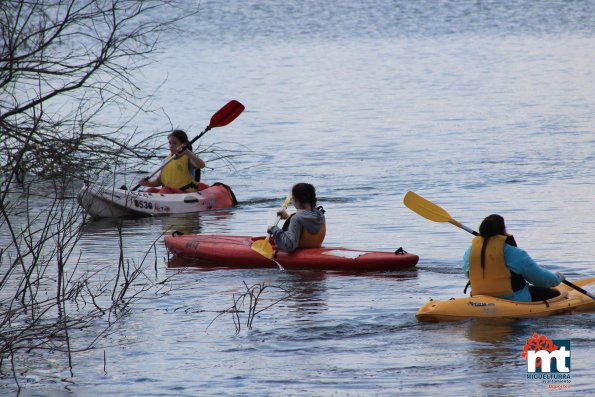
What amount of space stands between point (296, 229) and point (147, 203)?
3717 mm

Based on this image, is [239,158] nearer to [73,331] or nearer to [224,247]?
[224,247]

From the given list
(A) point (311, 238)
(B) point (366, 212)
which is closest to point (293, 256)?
(A) point (311, 238)

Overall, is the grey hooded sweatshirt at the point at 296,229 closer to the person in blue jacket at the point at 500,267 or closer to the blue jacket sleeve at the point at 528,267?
the person in blue jacket at the point at 500,267

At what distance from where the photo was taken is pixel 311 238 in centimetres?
1060

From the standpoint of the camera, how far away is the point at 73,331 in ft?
28.1

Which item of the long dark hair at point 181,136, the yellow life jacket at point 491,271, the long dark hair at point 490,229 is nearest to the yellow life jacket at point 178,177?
the long dark hair at point 181,136

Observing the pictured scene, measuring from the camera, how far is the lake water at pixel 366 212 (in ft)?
25.1

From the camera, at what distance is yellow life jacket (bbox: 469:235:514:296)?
828 cm

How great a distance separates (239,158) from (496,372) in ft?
41.4

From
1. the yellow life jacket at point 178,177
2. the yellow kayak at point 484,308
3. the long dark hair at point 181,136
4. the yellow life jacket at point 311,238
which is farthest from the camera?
the yellow life jacket at point 178,177

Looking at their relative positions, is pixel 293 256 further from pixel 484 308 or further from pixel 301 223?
pixel 484 308

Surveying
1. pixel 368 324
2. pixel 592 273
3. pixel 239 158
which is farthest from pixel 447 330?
pixel 239 158

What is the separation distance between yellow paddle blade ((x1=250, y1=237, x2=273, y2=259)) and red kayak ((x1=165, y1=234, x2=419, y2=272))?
44 millimetres

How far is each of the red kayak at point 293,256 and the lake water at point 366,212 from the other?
0.33 feet
